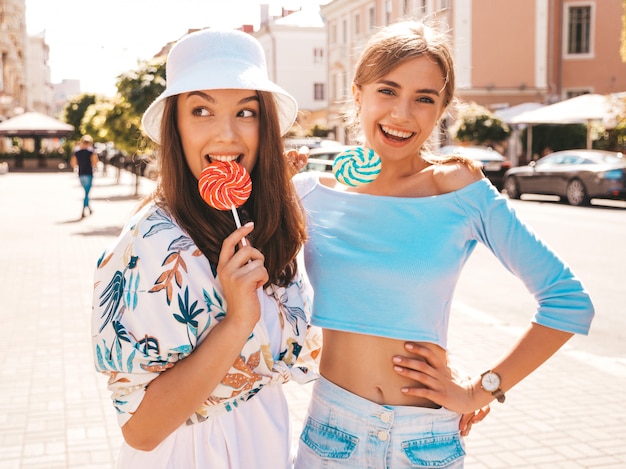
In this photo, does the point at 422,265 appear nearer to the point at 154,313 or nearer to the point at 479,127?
the point at 154,313

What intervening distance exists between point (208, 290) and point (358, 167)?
636 mm

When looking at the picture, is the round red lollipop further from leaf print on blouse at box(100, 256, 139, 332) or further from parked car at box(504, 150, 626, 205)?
parked car at box(504, 150, 626, 205)

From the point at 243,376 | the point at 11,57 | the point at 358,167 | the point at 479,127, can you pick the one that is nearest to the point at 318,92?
the point at 11,57

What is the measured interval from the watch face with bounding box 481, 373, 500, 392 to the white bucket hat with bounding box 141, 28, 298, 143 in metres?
1.01

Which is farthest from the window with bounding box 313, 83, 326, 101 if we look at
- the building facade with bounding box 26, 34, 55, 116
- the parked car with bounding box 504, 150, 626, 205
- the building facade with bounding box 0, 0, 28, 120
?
the building facade with bounding box 26, 34, 55, 116

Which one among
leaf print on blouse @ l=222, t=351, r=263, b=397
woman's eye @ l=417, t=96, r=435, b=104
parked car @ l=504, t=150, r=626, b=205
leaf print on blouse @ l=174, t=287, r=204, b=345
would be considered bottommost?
parked car @ l=504, t=150, r=626, b=205

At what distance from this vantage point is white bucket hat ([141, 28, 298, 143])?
1.84 meters

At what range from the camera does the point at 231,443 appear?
1.86 meters

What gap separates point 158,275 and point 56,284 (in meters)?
8.53

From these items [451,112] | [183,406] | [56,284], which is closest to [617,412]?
[451,112]

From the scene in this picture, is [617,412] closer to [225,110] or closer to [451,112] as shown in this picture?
[451,112]

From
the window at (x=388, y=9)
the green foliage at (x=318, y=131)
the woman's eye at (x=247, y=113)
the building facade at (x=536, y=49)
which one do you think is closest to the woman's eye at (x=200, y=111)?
the woman's eye at (x=247, y=113)

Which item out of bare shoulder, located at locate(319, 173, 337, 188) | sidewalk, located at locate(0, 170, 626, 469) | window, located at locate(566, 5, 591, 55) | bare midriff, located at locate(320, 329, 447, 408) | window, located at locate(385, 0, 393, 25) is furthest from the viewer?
window, located at locate(385, 0, 393, 25)

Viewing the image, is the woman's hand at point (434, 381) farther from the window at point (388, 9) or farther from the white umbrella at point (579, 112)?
the window at point (388, 9)
